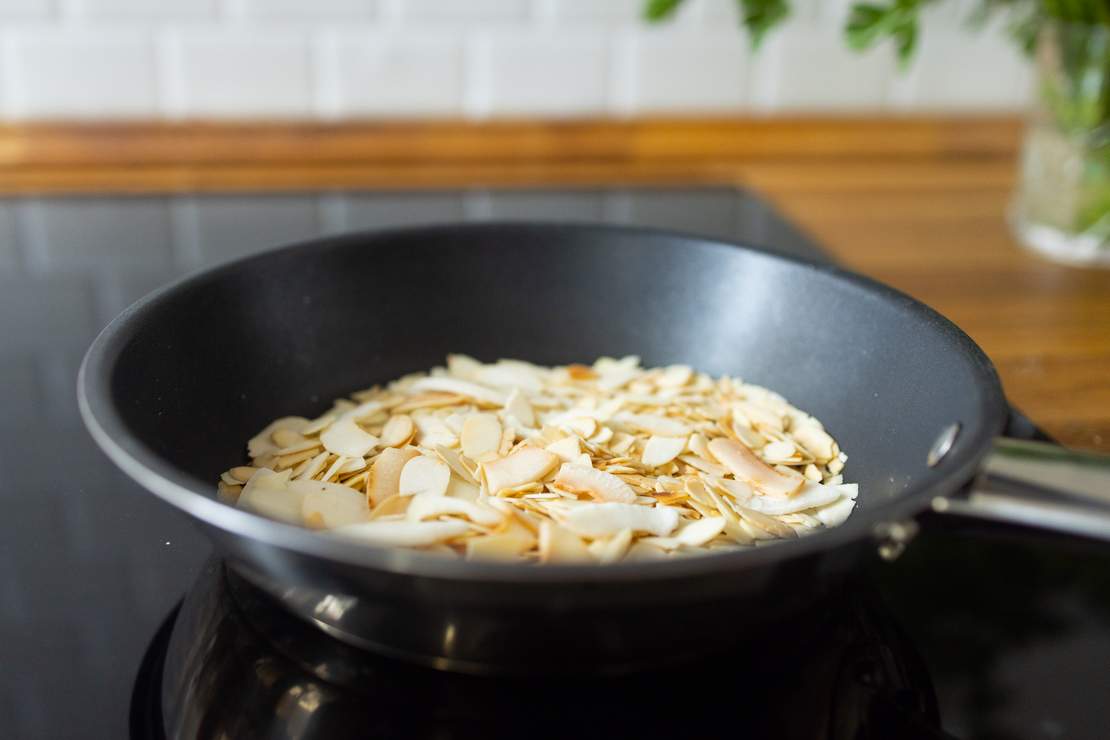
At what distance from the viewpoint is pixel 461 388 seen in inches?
23.5

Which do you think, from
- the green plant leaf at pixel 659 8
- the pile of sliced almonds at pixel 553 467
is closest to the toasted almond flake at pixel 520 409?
the pile of sliced almonds at pixel 553 467

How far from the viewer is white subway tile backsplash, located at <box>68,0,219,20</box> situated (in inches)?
39.9

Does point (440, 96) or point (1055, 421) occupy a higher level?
point (440, 96)

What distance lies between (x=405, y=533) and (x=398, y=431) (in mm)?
132

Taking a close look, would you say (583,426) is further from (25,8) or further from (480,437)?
(25,8)

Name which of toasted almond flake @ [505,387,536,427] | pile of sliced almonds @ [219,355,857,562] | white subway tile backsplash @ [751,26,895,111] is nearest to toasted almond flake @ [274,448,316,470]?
pile of sliced almonds @ [219,355,857,562]

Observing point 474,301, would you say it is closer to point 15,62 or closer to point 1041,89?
point 1041,89

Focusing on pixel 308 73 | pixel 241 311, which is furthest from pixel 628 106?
pixel 241 311

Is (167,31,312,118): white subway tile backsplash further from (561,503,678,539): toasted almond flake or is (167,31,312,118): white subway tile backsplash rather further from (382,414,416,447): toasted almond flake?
(561,503,678,539): toasted almond flake

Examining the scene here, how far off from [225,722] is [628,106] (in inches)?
33.7

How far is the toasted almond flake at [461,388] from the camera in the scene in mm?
588

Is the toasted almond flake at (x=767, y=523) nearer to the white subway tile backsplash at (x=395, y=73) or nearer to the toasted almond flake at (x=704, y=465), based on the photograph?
the toasted almond flake at (x=704, y=465)

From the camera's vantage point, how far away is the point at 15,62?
3.38ft

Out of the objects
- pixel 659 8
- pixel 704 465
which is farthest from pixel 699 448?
pixel 659 8
